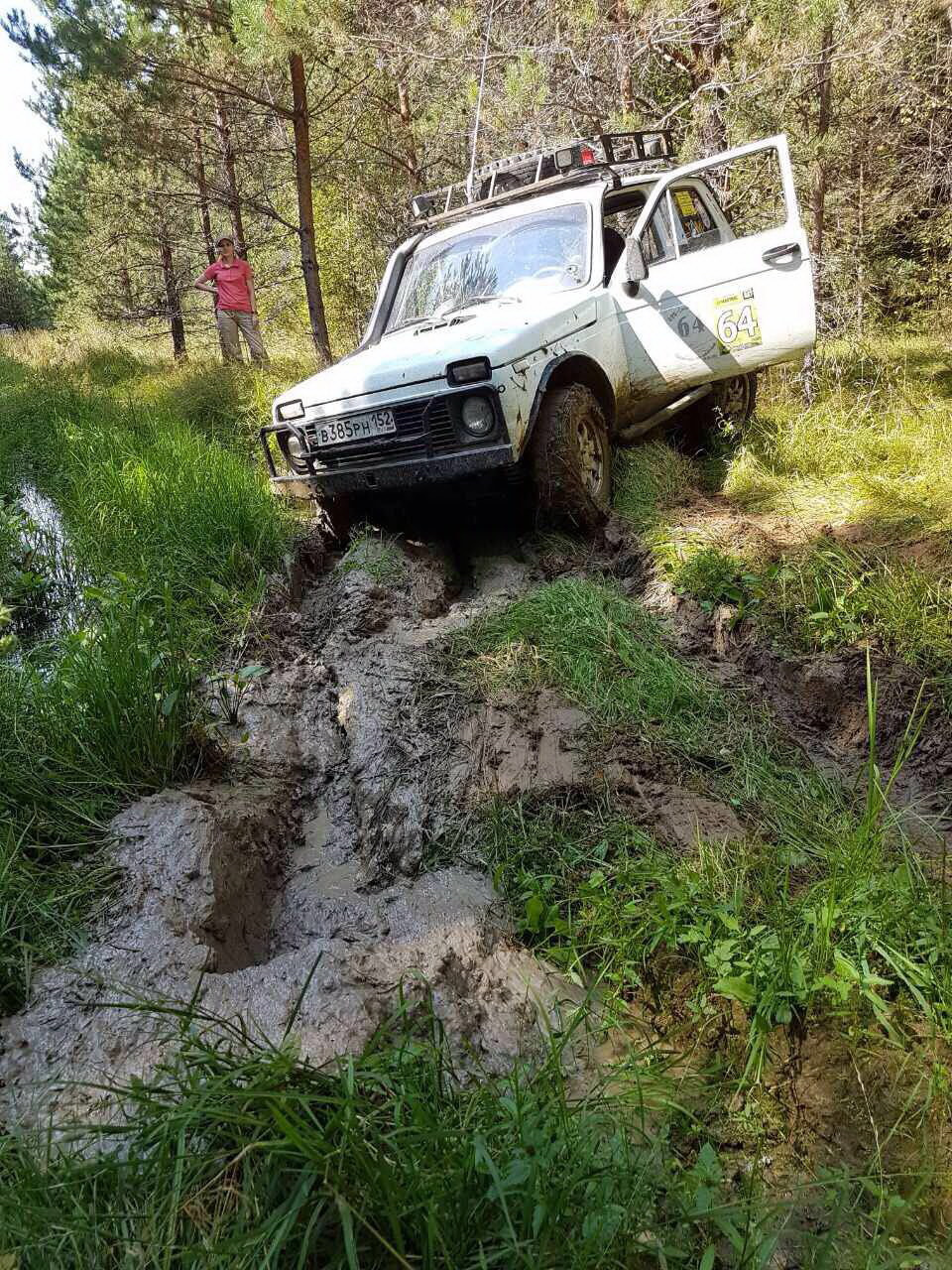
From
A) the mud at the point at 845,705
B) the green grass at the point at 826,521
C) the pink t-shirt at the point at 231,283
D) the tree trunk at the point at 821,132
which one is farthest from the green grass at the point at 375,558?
the pink t-shirt at the point at 231,283

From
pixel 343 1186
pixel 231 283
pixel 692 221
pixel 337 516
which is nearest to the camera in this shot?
pixel 343 1186

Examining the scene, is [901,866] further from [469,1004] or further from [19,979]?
[19,979]

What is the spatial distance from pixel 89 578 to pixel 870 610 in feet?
14.5

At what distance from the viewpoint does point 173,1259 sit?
118 centimetres

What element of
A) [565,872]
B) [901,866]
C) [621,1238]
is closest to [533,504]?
[565,872]

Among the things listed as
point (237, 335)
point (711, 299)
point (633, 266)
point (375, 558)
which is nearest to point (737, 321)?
point (711, 299)

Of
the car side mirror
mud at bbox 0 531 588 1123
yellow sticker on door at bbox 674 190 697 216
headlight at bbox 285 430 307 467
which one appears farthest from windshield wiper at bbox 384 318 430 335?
mud at bbox 0 531 588 1123

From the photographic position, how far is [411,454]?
12.8 feet

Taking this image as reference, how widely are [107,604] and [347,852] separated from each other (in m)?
1.56

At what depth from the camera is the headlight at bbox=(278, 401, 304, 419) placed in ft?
13.9

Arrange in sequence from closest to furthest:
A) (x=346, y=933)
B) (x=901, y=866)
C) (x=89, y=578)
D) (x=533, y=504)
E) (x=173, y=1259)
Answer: (x=173, y=1259)
(x=901, y=866)
(x=346, y=933)
(x=533, y=504)
(x=89, y=578)

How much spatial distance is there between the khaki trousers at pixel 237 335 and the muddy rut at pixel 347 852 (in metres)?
6.67

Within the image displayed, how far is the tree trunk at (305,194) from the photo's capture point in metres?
7.96

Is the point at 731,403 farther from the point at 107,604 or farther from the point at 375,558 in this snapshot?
the point at 107,604
